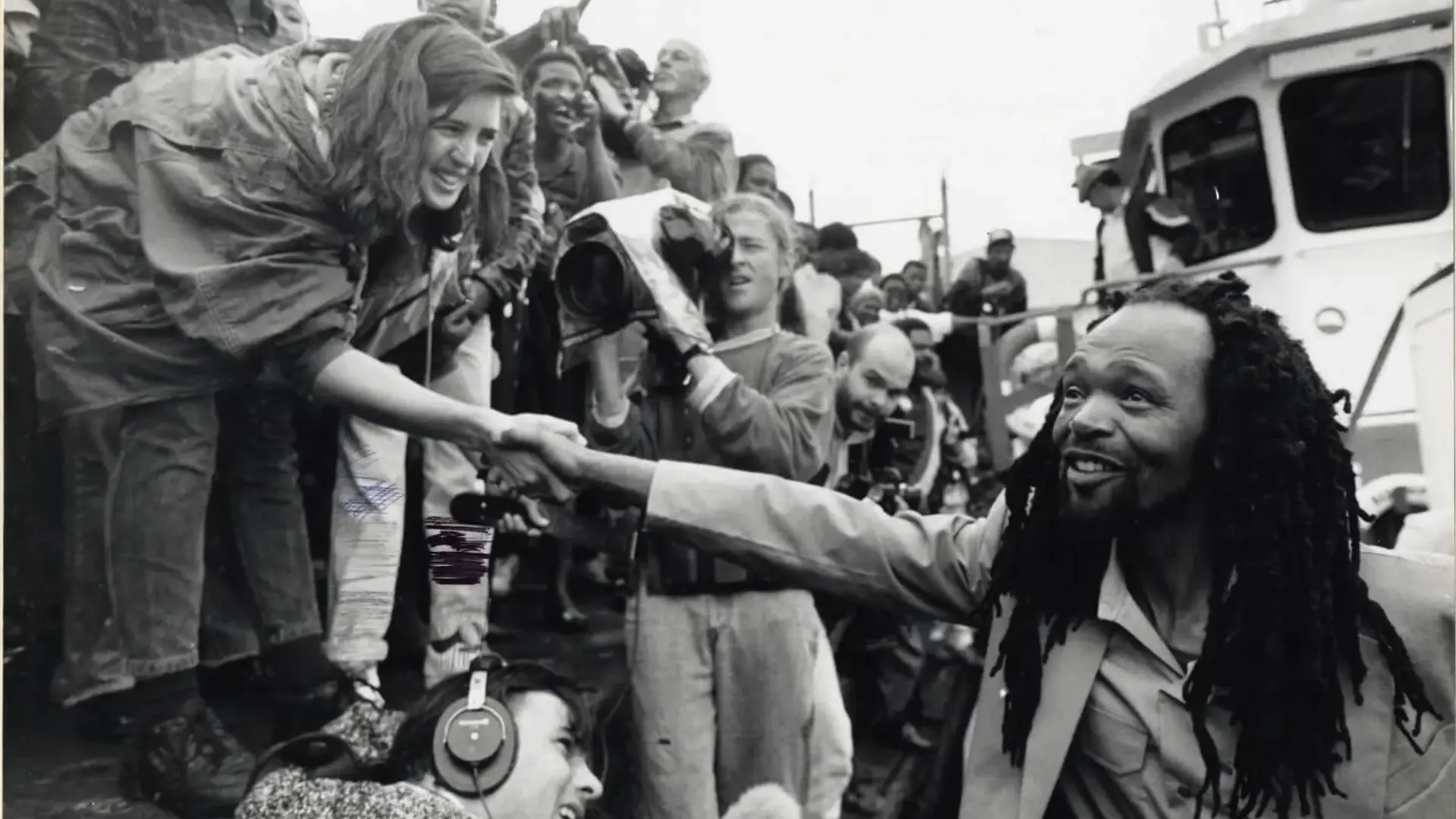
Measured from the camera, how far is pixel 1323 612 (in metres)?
1.56

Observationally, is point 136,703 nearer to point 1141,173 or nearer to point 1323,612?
point 1323,612

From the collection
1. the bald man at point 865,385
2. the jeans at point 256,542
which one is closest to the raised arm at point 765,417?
the bald man at point 865,385

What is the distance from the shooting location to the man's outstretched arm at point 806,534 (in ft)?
5.55

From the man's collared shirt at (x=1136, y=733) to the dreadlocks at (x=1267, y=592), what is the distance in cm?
3

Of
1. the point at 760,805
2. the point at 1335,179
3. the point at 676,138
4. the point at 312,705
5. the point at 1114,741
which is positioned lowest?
the point at 760,805

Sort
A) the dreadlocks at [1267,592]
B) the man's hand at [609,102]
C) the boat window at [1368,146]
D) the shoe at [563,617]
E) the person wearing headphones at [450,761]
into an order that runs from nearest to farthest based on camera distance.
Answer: the dreadlocks at [1267,592], the person wearing headphones at [450,761], the shoe at [563,617], the man's hand at [609,102], the boat window at [1368,146]

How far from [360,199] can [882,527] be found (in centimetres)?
91

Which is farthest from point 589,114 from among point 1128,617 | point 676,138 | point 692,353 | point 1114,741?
point 1114,741

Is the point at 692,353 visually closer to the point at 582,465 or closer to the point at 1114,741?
the point at 582,465

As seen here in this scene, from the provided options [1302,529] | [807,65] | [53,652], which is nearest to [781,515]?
[1302,529]

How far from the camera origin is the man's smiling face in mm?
1588

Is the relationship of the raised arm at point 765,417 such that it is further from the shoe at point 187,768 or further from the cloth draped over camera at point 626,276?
the shoe at point 187,768

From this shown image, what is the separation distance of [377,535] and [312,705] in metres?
0.27

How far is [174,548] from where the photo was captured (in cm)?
177
